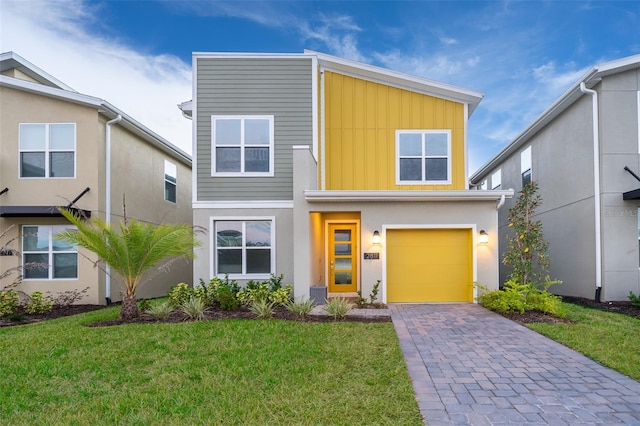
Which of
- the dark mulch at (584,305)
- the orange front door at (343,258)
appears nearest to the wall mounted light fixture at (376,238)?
the orange front door at (343,258)

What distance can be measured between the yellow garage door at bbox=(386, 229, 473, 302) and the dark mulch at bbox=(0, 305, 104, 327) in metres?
8.49

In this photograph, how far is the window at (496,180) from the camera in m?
18.1

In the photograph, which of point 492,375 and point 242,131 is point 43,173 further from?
point 492,375

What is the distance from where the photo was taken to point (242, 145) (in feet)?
34.1

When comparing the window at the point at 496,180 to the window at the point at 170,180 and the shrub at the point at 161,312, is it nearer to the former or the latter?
the window at the point at 170,180

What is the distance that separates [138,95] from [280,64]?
1101cm

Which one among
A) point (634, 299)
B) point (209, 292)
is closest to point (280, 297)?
point (209, 292)

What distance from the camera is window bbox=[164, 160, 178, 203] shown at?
49.1ft

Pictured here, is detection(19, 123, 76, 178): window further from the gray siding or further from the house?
the gray siding

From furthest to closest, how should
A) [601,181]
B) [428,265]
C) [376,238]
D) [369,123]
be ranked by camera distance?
[369,123], [428,265], [601,181], [376,238]

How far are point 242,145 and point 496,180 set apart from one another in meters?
14.2

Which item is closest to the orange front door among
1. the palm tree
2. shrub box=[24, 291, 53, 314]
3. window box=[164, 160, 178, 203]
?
the palm tree

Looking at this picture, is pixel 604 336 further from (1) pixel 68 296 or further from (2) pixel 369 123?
(1) pixel 68 296

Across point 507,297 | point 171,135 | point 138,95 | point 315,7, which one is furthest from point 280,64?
point 171,135
